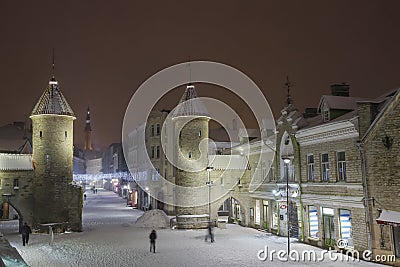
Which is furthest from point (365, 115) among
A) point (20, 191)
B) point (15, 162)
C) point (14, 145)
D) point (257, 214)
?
point (14, 145)

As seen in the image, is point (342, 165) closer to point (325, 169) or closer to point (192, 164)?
point (325, 169)

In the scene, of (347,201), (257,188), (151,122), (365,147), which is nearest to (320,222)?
(347,201)

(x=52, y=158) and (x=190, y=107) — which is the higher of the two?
(x=190, y=107)

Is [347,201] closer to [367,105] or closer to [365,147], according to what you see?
[365,147]

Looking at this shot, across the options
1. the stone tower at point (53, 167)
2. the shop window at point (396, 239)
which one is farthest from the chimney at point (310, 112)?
the stone tower at point (53, 167)

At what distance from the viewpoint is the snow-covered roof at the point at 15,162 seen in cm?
3636

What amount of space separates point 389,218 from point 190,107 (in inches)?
985

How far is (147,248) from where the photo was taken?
90.1ft

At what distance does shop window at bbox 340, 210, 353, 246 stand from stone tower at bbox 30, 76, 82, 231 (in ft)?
75.5

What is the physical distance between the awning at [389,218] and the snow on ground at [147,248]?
2.46 metres

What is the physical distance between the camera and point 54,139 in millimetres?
38219

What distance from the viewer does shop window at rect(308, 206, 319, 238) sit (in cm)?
2803

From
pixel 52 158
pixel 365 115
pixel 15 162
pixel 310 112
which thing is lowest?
pixel 15 162

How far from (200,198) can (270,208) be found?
7.54 meters
